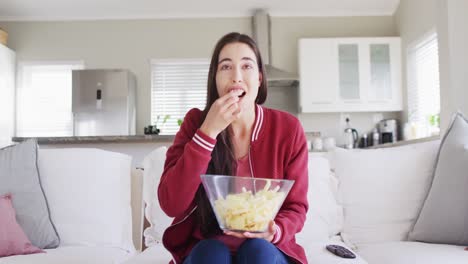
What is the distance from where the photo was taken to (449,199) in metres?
1.76

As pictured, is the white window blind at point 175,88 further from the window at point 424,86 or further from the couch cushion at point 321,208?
the couch cushion at point 321,208

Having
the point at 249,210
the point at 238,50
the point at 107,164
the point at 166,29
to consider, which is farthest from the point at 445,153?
the point at 166,29

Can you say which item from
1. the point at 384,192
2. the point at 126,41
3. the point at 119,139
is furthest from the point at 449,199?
the point at 126,41

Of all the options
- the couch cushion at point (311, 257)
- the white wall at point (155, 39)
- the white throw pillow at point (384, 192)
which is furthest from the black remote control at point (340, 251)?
the white wall at point (155, 39)

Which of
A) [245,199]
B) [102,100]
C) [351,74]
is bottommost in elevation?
[245,199]

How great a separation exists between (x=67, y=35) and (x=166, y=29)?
1273mm

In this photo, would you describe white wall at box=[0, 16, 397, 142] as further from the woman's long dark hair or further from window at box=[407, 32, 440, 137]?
the woman's long dark hair

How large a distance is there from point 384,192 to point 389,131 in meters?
3.66

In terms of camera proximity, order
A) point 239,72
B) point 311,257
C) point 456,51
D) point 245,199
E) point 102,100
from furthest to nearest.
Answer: point 102,100 → point 456,51 → point 311,257 → point 239,72 → point 245,199

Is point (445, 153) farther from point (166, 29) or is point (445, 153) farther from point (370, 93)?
point (166, 29)

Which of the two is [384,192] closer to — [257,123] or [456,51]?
[257,123]

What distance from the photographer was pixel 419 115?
503cm

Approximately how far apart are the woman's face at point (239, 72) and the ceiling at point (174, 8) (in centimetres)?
433

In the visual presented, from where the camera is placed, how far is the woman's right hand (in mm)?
1188
